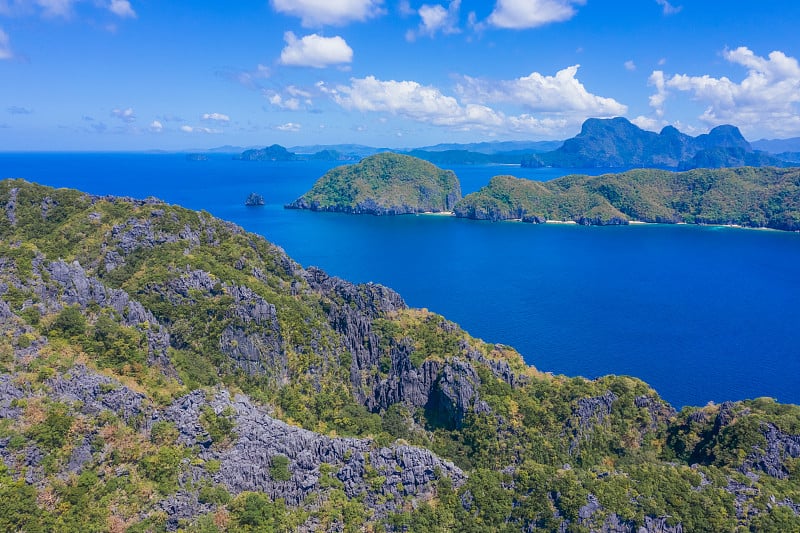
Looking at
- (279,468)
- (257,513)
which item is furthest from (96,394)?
(257,513)

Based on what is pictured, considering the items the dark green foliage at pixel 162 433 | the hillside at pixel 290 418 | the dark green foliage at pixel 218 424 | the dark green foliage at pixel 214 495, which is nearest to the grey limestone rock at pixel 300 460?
the hillside at pixel 290 418

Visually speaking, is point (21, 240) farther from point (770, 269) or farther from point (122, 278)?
point (770, 269)

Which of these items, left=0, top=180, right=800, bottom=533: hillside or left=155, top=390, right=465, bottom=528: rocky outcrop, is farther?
left=155, top=390, right=465, bottom=528: rocky outcrop

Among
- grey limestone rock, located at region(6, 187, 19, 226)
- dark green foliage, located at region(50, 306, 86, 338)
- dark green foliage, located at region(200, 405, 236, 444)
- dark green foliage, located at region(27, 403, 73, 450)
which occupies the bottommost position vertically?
dark green foliage, located at region(200, 405, 236, 444)

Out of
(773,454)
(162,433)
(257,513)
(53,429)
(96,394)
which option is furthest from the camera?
(773,454)

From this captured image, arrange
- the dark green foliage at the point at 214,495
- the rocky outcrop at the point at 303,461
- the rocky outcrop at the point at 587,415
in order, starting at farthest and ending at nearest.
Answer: the rocky outcrop at the point at 587,415
the rocky outcrop at the point at 303,461
the dark green foliage at the point at 214,495

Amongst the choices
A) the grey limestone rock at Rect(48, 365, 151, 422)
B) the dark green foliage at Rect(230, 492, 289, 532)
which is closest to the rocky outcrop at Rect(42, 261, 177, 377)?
the grey limestone rock at Rect(48, 365, 151, 422)

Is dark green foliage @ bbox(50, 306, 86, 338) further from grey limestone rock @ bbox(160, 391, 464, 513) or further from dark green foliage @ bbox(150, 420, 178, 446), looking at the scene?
dark green foliage @ bbox(150, 420, 178, 446)

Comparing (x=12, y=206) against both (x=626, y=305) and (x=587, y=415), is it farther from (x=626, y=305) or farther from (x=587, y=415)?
(x=626, y=305)

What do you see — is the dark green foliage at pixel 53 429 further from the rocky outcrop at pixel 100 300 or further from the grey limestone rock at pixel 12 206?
the grey limestone rock at pixel 12 206

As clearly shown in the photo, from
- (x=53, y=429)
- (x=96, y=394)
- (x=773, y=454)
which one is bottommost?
(x=773, y=454)
